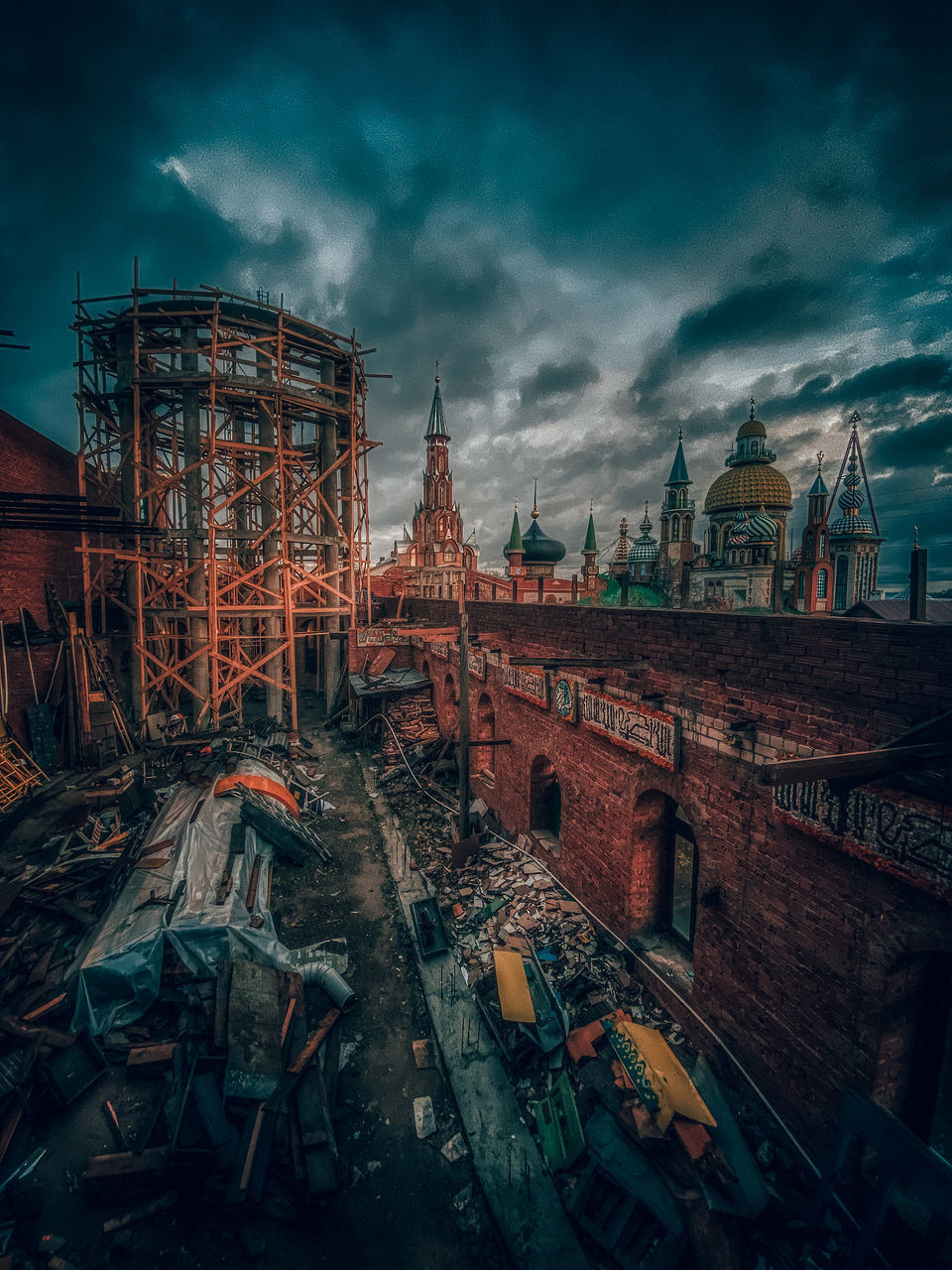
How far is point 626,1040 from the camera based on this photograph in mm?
4480

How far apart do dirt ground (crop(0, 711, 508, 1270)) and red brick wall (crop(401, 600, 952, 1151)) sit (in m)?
2.80

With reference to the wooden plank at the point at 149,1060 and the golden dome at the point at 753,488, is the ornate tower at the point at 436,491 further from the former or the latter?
the wooden plank at the point at 149,1060

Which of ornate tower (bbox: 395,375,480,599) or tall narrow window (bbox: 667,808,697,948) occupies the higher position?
ornate tower (bbox: 395,375,480,599)

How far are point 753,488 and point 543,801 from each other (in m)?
41.9

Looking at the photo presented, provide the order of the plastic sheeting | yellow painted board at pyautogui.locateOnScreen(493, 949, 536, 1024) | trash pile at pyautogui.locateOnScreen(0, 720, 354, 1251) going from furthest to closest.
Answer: yellow painted board at pyautogui.locateOnScreen(493, 949, 536, 1024) < the plastic sheeting < trash pile at pyautogui.locateOnScreen(0, 720, 354, 1251)

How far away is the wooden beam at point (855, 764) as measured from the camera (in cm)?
281

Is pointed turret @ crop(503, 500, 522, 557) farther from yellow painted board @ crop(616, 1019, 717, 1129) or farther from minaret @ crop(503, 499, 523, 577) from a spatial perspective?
yellow painted board @ crop(616, 1019, 717, 1129)

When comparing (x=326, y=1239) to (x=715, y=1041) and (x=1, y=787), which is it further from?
(x=1, y=787)

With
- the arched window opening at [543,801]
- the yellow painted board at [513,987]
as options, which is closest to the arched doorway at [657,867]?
the yellow painted board at [513,987]

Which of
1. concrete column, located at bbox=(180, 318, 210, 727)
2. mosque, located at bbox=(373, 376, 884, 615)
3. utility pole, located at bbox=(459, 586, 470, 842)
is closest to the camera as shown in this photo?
utility pole, located at bbox=(459, 586, 470, 842)

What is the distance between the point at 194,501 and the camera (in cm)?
1275

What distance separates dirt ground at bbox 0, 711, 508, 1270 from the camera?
3.59m

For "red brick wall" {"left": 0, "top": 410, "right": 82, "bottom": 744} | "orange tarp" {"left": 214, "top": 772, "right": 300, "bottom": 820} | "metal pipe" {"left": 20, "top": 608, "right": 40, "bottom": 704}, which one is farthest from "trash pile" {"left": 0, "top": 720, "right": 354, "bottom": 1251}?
"red brick wall" {"left": 0, "top": 410, "right": 82, "bottom": 744}

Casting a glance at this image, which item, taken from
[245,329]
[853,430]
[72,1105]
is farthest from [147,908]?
[853,430]
